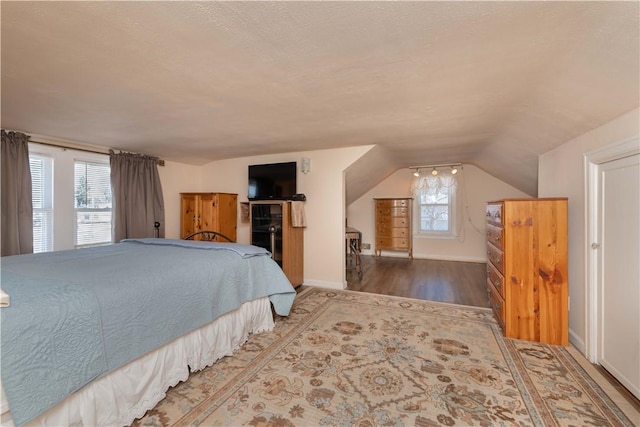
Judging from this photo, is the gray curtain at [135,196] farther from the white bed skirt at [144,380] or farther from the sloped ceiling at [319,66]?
the white bed skirt at [144,380]

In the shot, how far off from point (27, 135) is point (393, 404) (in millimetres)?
4326

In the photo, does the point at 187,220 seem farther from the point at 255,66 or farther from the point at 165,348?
the point at 255,66

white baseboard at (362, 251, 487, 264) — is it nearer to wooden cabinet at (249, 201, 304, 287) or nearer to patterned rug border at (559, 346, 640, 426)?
wooden cabinet at (249, 201, 304, 287)

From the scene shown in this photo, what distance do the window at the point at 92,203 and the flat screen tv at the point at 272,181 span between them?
78.9 inches

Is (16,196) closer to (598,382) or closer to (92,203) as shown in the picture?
(92,203)

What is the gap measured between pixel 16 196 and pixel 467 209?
7114 millimetres

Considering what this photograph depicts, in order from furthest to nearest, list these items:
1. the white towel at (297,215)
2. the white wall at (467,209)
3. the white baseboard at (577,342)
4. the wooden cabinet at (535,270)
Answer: the white wall at (467,209), the white towel at (297,215), the wooden cabinet at (535,270), the white baseboard at (577,342)

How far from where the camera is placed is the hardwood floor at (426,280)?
3570 millimetres

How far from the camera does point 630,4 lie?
104 cm

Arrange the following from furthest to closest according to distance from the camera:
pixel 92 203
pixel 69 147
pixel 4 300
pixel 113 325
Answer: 1. pixel 92 203
2. pixel 69 147
3. pixel 113 325
4. pixel 4 300

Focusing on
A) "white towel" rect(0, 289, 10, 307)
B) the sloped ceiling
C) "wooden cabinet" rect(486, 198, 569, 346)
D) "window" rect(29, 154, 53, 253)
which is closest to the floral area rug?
"wooden cabinet" rect(486, 198, 569, 346)

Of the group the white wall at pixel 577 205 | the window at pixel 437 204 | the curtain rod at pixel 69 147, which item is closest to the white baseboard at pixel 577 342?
the white wall at pixel 577 205

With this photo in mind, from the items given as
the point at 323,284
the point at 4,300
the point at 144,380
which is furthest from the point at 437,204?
the point at 4,300

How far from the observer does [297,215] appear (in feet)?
12.6
